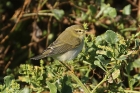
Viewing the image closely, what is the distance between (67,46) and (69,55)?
182 mm

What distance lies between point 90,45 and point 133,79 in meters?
0.34

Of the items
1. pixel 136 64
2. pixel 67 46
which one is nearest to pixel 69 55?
pixel 67 46

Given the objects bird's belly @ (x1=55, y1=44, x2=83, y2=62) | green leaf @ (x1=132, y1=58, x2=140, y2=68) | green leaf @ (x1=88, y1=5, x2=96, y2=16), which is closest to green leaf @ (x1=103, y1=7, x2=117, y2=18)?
green leaf @ (x1=88, y1=5, x2=96, y2=16)

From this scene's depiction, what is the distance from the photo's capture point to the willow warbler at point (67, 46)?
2545 mm

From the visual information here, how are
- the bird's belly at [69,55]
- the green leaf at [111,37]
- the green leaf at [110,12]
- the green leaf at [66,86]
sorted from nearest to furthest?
the green leaf at [66,86]
the green leaf at [111,37]
the bird's belly at [69,55]
the green leaf at [110,12]

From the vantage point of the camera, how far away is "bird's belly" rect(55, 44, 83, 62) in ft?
8.09

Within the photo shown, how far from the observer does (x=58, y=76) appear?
214cm

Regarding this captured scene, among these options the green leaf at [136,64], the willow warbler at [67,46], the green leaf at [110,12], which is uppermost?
the green leaf at [110,12]

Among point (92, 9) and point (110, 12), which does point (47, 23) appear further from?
point (110, 12)

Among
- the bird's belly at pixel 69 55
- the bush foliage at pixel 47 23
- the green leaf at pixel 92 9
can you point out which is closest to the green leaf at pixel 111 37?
the bird's belly at pixel 69 55

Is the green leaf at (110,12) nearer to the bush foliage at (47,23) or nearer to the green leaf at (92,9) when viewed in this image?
the bush foliage at (47,23)

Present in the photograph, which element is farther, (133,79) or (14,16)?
(14,16)

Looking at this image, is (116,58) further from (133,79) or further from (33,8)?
(33,8)

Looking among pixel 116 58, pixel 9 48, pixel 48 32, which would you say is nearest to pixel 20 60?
pixel 9 48
